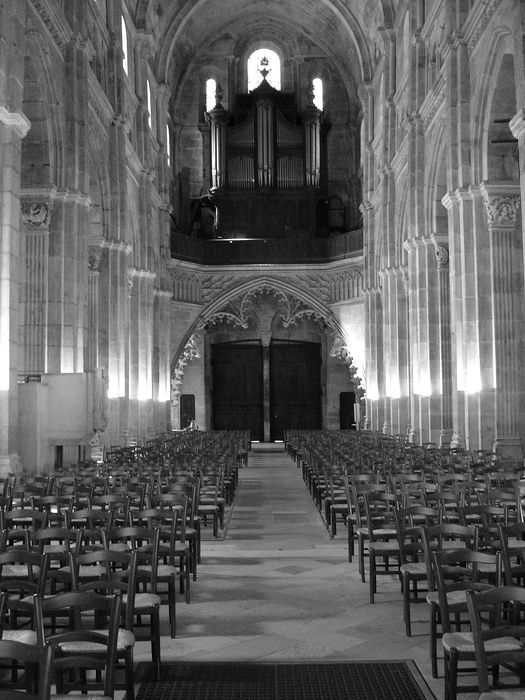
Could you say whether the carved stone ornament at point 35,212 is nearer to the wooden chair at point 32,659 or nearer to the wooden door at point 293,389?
the wooden chair at point 32,659

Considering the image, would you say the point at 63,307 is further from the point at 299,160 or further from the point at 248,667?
the point at 299,160

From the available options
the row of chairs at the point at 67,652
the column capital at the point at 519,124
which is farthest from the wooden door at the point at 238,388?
the row of chairs at the point at 67,652

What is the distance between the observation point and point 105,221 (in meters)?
29.0

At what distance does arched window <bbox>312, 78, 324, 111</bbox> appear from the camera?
155ft

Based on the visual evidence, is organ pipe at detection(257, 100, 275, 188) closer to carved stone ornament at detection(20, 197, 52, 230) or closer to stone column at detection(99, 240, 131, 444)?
stone column at detection(99, 240, 131, 444)

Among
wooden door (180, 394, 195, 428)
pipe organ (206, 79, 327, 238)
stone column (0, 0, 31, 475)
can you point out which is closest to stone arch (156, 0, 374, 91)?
pipe organ (206, 79, 327, 238)

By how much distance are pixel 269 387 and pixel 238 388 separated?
1.73m

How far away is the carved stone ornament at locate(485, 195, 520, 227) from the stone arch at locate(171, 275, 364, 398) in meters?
20.9

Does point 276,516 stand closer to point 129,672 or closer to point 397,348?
point 129,672

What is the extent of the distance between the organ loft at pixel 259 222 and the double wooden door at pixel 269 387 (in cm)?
12

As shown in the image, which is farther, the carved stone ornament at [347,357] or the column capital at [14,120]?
the carved stone ornament at [347,357]

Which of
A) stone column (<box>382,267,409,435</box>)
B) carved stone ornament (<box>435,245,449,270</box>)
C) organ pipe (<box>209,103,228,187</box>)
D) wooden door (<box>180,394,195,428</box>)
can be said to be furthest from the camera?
wooden door (<box>180,394,195,428</box>)

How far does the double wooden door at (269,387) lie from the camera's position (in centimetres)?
4619

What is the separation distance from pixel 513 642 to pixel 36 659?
317 cm
